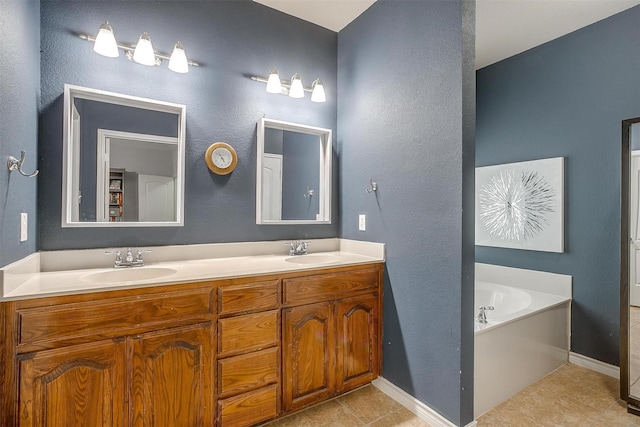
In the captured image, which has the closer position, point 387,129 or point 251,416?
point 251,416

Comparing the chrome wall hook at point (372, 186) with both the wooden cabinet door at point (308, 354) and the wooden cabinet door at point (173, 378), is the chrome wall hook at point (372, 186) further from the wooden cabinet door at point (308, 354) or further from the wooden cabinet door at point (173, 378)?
the wooden cabinet door at point (173, 378)

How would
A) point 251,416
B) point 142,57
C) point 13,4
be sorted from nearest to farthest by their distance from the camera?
point 13,4, point 251,416, point 142,57

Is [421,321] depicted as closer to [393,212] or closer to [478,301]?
[393,212]

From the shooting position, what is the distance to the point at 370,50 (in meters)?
2.25

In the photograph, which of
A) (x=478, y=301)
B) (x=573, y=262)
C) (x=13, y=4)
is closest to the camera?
(x=13, y=4)

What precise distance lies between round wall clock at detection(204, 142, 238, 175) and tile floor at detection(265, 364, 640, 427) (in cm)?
155

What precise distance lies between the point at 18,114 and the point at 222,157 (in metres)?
0.98

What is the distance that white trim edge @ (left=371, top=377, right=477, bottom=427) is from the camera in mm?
1722

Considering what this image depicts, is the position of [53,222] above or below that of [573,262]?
above

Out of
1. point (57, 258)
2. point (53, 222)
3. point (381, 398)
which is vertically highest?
point (53, 222)

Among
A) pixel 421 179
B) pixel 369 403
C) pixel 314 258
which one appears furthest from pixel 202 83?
pixel 369 403

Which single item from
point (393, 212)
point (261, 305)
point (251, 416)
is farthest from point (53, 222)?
point (393, 212)

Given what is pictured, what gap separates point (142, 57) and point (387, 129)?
1515mm

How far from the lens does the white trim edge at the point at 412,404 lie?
1.72 meters
